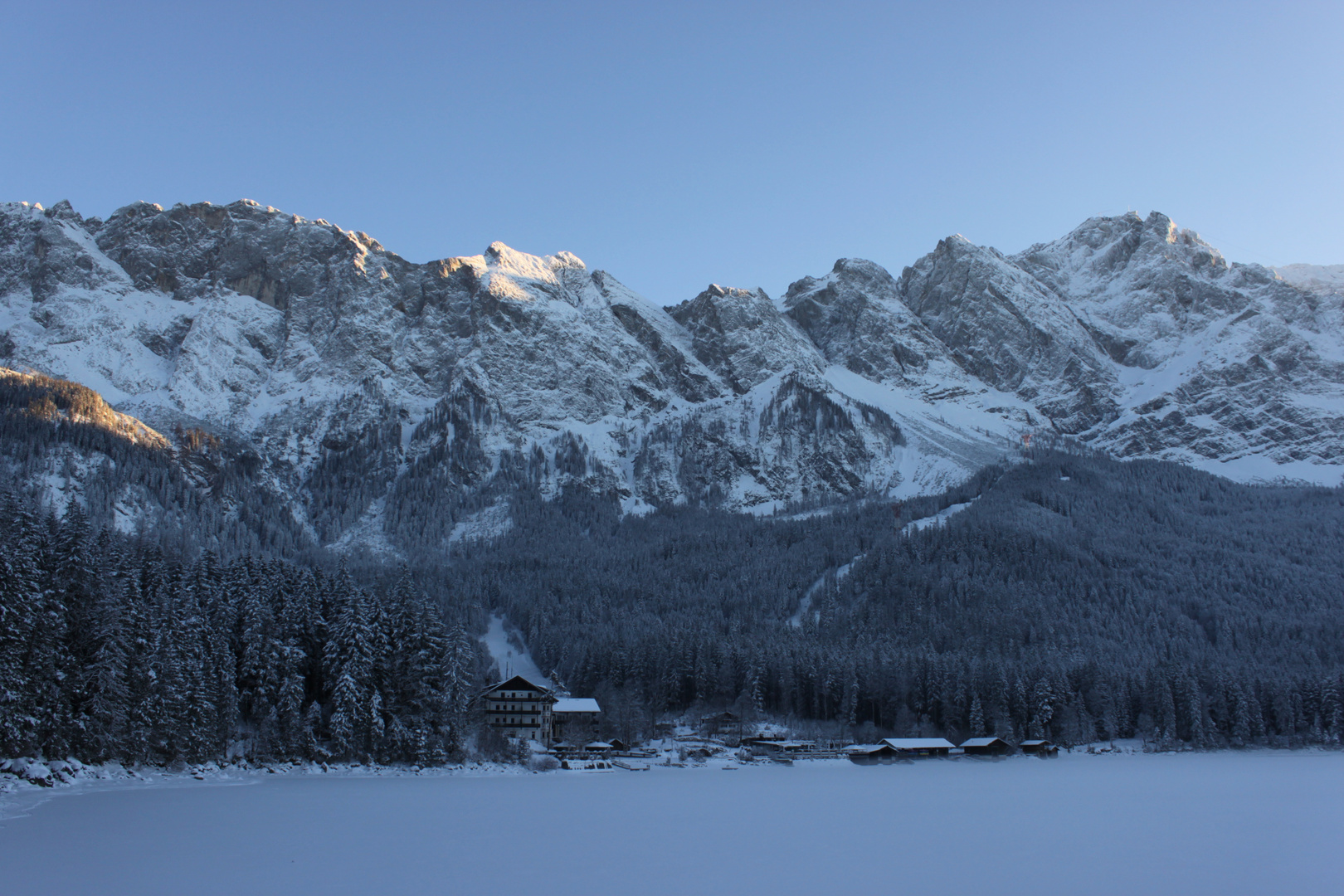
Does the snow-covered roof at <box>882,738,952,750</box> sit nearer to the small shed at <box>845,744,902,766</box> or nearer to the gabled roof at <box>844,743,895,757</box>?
the gabled roof at <box>844,743,895,757</box>

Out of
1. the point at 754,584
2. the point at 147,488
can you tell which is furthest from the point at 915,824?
the point at 147,488

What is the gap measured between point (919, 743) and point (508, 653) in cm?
8173

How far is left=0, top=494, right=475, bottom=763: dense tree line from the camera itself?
51469 mm

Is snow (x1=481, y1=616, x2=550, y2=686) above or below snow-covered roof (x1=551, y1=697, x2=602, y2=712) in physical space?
above

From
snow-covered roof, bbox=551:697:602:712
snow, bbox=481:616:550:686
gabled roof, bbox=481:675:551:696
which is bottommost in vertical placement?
snow-covered roof, bbox=551:697:602:712

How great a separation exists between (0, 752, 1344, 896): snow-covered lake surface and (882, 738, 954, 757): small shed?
33273 mm

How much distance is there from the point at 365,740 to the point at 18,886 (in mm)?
41294

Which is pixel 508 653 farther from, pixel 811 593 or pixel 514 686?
pixel 514 686

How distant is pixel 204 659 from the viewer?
62156 millimetres

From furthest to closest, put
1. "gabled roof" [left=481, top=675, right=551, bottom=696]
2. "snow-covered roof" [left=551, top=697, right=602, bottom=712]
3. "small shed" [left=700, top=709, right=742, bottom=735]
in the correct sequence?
1. "small shed" [left=700, top=709, right=742, bottom=735]
2. "snow-covered roof" [left=551, top=697, right=602, bottom=712]
3. "gabled roof" [left=481, top=675, right=551, bottom=696]

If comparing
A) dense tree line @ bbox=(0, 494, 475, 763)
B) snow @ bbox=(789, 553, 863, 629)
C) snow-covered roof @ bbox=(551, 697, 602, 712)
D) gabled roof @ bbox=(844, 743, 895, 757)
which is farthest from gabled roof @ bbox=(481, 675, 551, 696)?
snow @ bbox=(789, 553, 863, 629)

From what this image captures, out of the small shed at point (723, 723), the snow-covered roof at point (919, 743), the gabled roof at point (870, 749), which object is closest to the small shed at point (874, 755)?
the gabled roof at point (870, 749)

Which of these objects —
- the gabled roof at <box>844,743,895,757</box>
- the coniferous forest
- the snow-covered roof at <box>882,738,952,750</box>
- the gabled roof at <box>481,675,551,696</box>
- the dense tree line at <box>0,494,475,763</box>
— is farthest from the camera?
the snow-covered roof at <box>882,738,952,750</box>

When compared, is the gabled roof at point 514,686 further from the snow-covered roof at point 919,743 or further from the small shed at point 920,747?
the small shed at point 920,747
